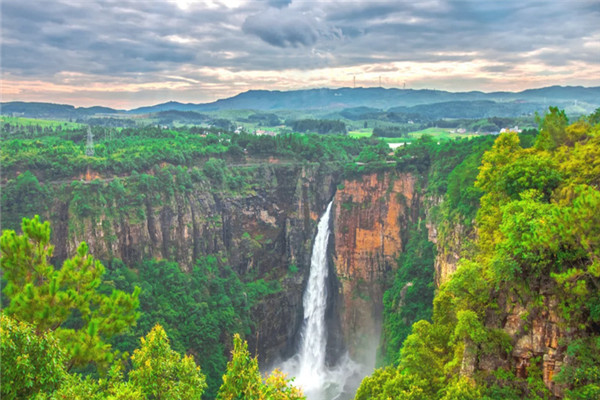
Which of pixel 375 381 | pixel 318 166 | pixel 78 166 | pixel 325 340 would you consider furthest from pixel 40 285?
pixel 318 166

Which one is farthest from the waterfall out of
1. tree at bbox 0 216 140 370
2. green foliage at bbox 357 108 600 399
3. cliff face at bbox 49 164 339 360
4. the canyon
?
tree at bbox 0 216 140 370

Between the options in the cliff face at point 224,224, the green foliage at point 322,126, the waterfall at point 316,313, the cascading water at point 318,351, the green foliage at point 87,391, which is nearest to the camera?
the green foliage at point 87,391

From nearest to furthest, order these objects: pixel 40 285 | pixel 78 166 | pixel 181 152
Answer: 1. pixel 40 285
2. pixel 78 166
3. pixel 181 152

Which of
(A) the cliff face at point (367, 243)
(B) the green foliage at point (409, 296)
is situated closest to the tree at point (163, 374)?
(B) the green foliage at point (409, 296)

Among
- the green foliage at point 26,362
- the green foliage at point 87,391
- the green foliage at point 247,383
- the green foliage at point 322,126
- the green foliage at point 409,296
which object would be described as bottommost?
the green foliage at point 409,296

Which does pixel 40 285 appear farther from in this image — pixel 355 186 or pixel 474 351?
pixel 355 186

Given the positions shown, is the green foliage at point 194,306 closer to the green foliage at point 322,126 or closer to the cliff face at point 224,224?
the cliff face at point 224,224
